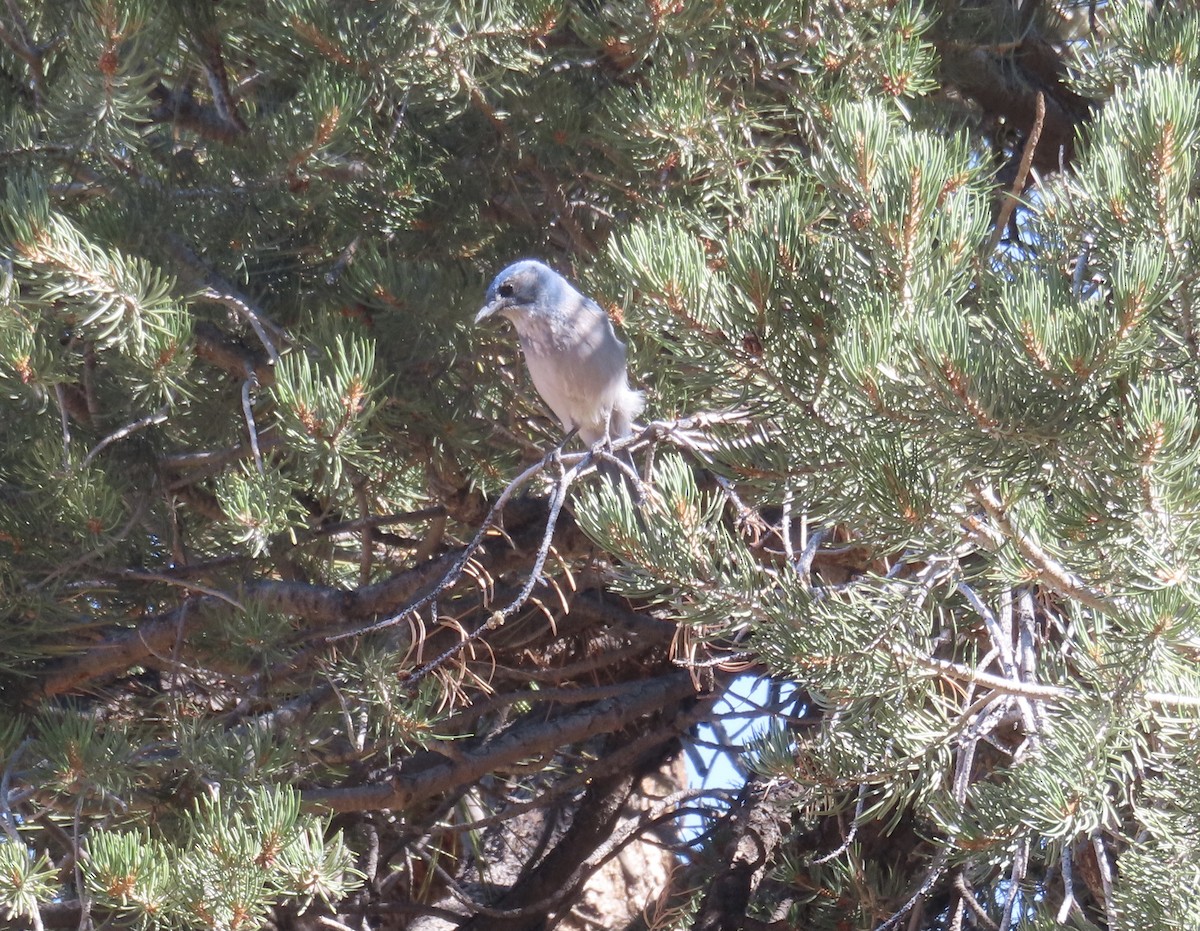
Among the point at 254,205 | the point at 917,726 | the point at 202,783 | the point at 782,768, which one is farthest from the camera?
the point at 254,205

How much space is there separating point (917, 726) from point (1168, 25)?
1.28 m

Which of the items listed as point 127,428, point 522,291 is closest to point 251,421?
point 127,428

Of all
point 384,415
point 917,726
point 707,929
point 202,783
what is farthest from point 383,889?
point 917,726

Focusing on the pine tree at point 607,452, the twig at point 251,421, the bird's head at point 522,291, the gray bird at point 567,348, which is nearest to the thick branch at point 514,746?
the pine tree at point 607,452

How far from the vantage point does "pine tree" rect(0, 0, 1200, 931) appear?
5.45 ft

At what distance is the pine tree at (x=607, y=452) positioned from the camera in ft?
5.45

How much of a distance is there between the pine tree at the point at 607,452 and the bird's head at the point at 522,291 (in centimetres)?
8

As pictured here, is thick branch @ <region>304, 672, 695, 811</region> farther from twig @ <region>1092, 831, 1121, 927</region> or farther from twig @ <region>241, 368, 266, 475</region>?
twig @ <region>1092, 831, 1121, 927</region>

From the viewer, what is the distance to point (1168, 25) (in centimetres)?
221

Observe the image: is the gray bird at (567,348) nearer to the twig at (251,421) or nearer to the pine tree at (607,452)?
the pine tree at (607,452)

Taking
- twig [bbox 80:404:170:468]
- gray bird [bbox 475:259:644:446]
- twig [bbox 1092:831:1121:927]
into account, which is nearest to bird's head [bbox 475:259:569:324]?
gray bird [bbox 475:259:644:446]

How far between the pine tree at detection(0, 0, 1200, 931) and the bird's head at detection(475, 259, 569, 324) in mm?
75

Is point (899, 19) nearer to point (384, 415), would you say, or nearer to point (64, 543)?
point (384, 415)

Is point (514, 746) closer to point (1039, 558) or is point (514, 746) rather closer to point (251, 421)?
point (251, 421)
